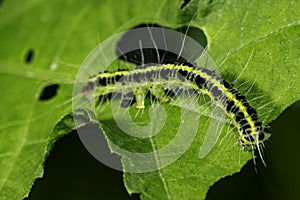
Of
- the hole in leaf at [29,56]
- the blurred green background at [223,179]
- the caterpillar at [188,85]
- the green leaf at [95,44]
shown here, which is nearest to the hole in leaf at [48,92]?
the green leaf at [95,44]

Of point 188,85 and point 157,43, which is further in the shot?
point 157,43

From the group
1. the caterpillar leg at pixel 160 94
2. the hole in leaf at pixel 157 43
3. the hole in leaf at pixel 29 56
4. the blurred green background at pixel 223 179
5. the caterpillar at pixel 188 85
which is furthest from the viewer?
the hole in leaf at pixel 29 56

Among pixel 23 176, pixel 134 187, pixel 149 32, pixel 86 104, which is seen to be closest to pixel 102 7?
pixel 149 32

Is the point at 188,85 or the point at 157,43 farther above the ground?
the point at 157,43

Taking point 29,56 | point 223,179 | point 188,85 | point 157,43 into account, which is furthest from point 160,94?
point 29,56

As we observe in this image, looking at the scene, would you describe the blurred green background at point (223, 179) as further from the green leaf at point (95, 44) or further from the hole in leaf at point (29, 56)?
the hole in leaf at point (29, 56)

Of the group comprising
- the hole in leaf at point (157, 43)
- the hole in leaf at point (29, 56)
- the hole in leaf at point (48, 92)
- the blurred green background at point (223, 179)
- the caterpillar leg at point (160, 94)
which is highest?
the hole in leaf at point (157, 43)

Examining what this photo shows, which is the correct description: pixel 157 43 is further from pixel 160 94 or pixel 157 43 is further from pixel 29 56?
pixel 29 56
